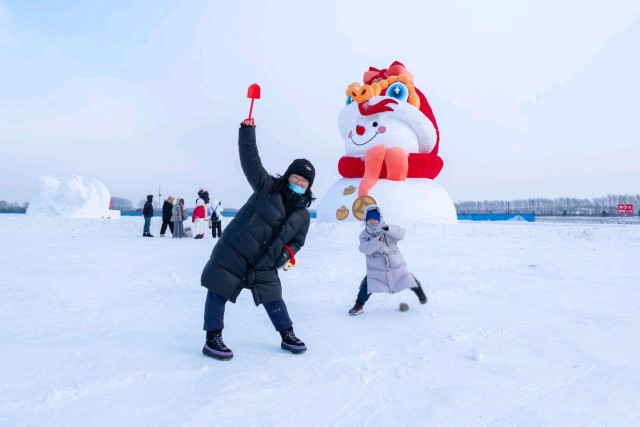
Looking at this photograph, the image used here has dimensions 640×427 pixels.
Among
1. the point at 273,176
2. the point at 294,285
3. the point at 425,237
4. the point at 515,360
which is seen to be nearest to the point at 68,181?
the point at 425,237

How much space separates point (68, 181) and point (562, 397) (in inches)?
1013

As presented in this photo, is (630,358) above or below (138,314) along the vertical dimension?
above

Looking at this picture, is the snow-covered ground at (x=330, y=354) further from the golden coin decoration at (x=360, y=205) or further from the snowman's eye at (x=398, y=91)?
the snowman's eye at (x=398, y=91)

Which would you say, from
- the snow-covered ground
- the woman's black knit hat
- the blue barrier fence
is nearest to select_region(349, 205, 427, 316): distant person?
the snow-covered ground

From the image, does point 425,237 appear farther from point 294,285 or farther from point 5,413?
point 5,413

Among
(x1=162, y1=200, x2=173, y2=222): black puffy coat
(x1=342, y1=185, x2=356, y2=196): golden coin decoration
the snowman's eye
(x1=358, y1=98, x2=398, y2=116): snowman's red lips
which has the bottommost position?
→ (x1=162, y1=200, x2=173, y2=222): black puffy coat

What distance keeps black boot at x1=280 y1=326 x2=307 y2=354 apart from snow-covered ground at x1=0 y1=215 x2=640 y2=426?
0.21 ft

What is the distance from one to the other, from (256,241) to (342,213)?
11.0m

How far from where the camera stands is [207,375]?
2.49 meters

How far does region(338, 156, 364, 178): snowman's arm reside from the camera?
1409 cm

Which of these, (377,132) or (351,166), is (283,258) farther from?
(351,166)

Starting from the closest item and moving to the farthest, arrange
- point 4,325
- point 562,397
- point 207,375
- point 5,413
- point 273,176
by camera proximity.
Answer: point 5,413 < point 562,397 < point 207,375 < point 273,176 < point 4,325

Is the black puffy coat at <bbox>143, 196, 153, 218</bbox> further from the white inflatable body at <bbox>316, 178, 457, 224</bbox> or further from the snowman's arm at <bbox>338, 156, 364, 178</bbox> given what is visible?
the snowman's arm at <bbox>338, 156, 364, 178</bbox>

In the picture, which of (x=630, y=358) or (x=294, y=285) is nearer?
(x=630, y=358)
